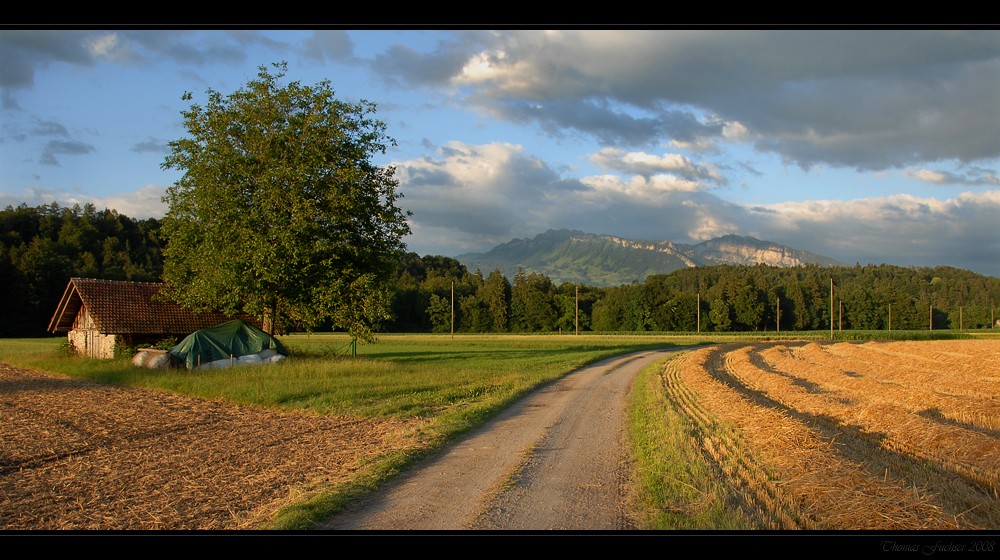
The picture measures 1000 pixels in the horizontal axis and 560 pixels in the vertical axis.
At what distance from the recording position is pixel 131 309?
2964cm

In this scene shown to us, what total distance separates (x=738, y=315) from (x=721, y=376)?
9240 centimetres

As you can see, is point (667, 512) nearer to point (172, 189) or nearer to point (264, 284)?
point (264, 284)

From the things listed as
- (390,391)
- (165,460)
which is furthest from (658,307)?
(165,460)

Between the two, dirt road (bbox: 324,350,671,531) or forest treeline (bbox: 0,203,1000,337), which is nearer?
dirt road (bbox: 324,350,671,531)

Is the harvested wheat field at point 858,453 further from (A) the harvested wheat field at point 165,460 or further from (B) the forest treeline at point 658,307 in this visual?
(B) the forest treeline at point 658,307

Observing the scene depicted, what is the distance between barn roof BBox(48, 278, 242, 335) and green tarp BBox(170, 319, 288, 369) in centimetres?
498

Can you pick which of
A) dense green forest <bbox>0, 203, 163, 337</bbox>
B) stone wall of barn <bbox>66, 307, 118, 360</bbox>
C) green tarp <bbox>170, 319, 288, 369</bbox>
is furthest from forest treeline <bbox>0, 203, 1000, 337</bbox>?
green tarp <bbox>170, 319, 288, 369</bbox>

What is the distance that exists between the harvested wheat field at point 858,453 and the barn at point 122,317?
81.5 feet

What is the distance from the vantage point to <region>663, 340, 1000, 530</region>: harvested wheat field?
645 centimetres

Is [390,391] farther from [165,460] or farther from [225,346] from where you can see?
[225,346]

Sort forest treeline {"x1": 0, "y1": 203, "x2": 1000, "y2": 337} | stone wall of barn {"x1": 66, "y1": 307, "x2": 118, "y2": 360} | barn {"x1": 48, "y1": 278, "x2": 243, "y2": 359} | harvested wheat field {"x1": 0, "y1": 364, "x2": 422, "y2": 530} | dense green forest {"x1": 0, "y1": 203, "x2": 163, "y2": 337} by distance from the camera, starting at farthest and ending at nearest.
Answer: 1. forest treeline {"x1": 0, "y1": 203, "x2": 1000, "y2": 337}
2. dense green forest {"x1": 0, "y1": 203, "x2": 163, "y2": 337}
3. stone wall of barn {"x1": 66, "y1": 307, "x2": 118, "y2": 360}
4. barn {"x1": 48, "y1": 278, "x2": 243, "y2": 359}
5. harvested wheat field {"x1": 0, "y1": 364, "x2": 422, "y2": 530}

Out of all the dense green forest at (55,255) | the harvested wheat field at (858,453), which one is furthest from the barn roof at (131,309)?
the dense green forest at (55,255)

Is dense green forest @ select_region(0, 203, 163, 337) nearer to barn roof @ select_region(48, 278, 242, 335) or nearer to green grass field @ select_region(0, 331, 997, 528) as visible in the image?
barn roof @ select_region(48, 278, 242, 335)
